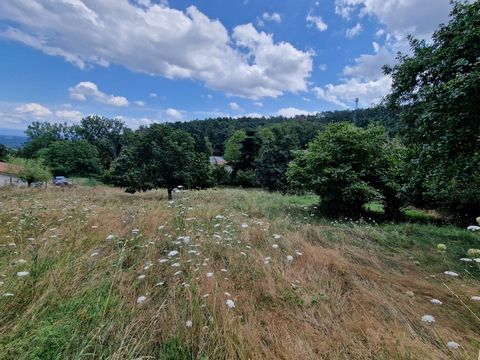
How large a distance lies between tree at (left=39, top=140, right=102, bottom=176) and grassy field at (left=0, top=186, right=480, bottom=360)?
53693 millimetres

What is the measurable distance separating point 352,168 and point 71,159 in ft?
177

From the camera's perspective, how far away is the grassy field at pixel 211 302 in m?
2.08

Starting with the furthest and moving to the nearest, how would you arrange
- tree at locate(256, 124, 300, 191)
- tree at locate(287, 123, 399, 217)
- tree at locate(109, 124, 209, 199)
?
1. tree at locate(256, 124, 300, 191)
2. tree at locate(109, 124, 209, 199)
3. tree at locate(287, 123, 399, 217)

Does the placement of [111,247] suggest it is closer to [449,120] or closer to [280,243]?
[280,243]

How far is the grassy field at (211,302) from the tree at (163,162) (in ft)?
49.4

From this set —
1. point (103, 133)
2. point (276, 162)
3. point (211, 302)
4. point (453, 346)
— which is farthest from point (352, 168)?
point (103, 133)

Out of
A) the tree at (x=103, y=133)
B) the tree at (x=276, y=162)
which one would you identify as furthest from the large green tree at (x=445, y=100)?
the tree at (x=103, y=133)

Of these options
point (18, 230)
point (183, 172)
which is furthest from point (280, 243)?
point (183, 172)

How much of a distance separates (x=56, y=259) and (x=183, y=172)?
1652cm

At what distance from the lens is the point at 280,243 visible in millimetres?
4723

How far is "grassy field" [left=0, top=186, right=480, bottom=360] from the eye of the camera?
2078mm

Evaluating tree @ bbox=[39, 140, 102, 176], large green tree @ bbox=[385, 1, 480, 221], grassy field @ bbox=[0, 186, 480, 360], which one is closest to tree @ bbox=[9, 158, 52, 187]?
tree @ bbox=[39, 140, 102, 176]

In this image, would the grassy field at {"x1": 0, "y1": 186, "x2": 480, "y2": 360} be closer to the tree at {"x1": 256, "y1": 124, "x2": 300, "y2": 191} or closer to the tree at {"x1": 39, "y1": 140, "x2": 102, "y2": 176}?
the tree at {"x1": 256, "y1": 124, "x2": 300, "y2": 191}

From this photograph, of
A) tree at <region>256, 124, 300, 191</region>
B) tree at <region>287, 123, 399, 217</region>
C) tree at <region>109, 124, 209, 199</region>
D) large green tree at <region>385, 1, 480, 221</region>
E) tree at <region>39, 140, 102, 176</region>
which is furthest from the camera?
tree at <region>39, 140, 102, 176</region>
